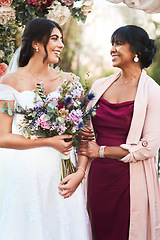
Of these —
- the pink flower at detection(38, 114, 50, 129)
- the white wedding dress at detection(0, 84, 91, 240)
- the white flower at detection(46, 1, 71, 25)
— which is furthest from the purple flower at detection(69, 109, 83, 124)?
the white flower at detection(46, 1, 71, 25)

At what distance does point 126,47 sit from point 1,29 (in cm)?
134

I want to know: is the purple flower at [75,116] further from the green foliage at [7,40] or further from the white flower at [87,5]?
the green foliage at [7,40]

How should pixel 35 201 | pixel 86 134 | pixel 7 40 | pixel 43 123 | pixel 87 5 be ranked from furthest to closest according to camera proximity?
pixel 7 40, pixel 87 5, pixel 86 134, pixel 35 201, pixel 43 123

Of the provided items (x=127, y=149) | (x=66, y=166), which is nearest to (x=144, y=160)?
(x=127, y=149)

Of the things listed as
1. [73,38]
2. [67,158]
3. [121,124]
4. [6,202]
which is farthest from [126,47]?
[73,38]

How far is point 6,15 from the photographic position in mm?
2709

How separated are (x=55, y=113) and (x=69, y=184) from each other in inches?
17.9

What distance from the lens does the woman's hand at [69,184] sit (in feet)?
6.25

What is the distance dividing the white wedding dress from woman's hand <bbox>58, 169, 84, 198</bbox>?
0.11m

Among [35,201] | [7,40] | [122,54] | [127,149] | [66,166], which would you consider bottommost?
[35,201]

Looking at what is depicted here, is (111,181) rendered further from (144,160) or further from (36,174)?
(36,174)

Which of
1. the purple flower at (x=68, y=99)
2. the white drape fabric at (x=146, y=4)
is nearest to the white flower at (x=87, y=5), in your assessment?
the white drape fabric at (x=146, y=4)

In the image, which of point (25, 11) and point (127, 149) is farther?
point (25, 11)

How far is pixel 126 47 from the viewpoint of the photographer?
7.02ft
